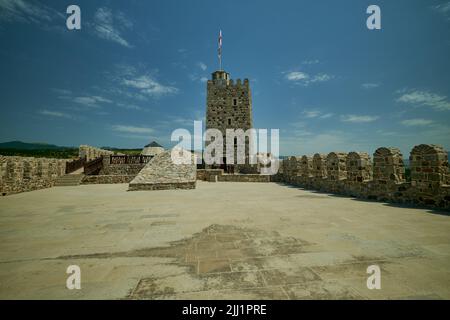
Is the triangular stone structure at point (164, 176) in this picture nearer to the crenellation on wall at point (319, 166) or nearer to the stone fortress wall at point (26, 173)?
the stone fortress wall at point (26, 173)

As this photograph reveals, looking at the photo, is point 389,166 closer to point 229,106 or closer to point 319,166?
point 319,166

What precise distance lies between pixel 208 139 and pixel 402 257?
29.3m

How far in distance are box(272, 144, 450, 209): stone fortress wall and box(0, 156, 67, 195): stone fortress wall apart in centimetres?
1834

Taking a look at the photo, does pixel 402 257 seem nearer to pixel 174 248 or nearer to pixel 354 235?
pixel 354 235

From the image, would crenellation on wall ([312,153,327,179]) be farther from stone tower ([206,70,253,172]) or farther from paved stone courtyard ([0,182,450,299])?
stone tower ([206,70,253,172])

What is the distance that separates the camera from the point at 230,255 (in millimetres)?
3348

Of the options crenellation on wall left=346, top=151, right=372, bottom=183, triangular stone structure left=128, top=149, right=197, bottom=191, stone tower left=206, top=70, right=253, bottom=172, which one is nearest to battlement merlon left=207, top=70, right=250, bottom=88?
stone tower left=206, top=70, right=253, bottom=172

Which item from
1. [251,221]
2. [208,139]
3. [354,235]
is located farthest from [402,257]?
[208,139]

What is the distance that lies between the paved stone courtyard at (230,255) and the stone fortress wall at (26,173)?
852 centimetres

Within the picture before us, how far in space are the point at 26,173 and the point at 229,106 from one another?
2500cm

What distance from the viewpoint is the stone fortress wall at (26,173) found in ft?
38.1

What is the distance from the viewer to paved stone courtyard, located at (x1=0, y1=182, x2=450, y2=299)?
7.89ft

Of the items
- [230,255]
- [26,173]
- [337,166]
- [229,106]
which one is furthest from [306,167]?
[229,106]
